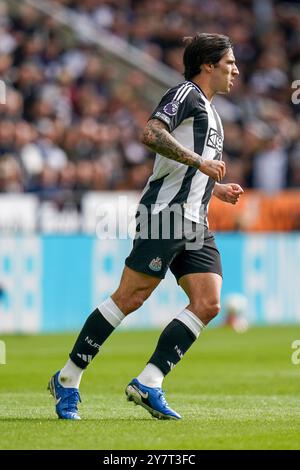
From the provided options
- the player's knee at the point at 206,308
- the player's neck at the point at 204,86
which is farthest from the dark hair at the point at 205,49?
the player's knee at the point at 206,308

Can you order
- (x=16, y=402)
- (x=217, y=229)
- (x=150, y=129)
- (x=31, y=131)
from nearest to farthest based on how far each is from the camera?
(x=150, y=129)
(x=16, y=402)
(x=31, y=131)
(x=217, y=229)

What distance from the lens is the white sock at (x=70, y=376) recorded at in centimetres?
741

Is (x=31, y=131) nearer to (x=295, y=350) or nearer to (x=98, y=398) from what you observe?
(x=295, y=350)

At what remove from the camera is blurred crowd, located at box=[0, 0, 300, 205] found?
732 inches

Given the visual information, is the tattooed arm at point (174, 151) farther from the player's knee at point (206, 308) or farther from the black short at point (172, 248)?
the player's knee at point (206, 308)

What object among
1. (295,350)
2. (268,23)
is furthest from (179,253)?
(268,23)

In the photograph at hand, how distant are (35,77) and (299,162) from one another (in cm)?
499

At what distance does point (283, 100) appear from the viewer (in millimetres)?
24328

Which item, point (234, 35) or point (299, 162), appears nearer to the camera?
point (299, 162)

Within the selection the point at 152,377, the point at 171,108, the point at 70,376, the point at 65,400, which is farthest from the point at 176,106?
the point at 65,400

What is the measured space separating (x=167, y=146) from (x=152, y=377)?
4.61 feet

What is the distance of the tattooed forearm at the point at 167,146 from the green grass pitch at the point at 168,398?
1.55 metres

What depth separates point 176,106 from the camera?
7.28 metres

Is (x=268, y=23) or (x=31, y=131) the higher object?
(x=268, y=23)
